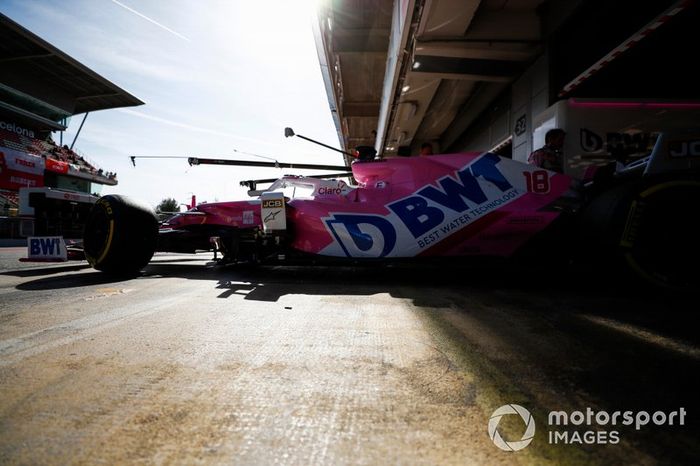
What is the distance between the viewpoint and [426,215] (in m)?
3.04

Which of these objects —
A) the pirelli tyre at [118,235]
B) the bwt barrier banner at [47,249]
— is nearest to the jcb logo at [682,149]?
the pirelli tyre at [118,235]

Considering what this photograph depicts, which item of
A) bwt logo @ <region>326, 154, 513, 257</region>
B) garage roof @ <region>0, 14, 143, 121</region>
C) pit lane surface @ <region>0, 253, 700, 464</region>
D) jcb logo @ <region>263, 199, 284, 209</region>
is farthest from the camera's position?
garage roof @ <region>0, 14, 143, 121</region>

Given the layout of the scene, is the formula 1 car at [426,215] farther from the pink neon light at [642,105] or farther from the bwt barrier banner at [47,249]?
the pink neon light at [642,105]

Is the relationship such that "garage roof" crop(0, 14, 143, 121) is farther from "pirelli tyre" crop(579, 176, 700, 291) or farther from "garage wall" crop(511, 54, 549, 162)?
"pirelli tyre" crop(579, 176, 700, 291)

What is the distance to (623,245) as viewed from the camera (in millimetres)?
2334

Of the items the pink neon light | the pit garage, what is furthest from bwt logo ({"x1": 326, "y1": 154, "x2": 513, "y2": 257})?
the pink neon light

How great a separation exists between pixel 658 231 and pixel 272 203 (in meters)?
3.21

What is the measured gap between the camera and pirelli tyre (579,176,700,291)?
2.27m

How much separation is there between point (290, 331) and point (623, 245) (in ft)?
8.14

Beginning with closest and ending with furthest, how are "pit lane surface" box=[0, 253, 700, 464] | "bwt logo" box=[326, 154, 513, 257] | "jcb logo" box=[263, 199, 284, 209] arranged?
"pit lane surface" box=[0, 253, 700, 464], "bwt logo" box=[326, 154, 513, 257], "jcb logo" box=[263, 199, 284, 209]
